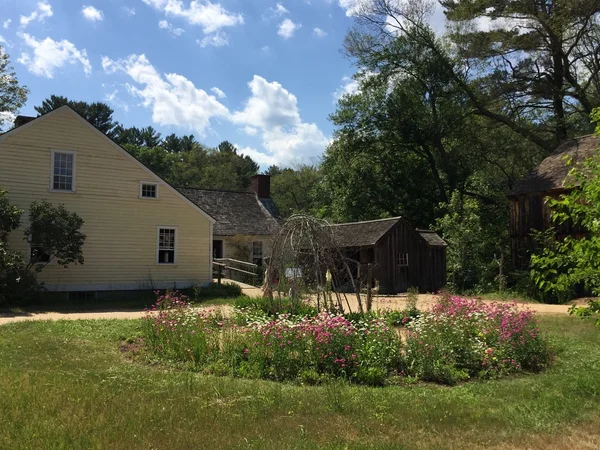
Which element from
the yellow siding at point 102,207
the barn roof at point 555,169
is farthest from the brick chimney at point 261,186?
the barn roof at point 555,169

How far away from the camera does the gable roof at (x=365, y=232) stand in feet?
91.4

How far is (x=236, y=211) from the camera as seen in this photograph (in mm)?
37594

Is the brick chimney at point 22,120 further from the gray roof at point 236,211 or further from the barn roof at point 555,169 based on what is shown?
the barn roof at point 555,169

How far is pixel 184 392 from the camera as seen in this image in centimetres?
687

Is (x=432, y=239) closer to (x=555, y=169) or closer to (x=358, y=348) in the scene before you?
(x=555, y=169)

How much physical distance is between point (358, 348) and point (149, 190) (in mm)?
18012

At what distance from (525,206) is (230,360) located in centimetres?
2471

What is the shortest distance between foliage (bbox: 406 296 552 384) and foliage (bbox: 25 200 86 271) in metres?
15.1

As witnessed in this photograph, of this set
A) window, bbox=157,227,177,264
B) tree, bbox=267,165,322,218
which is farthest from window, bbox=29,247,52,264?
tree, bbox=267,165,322,218

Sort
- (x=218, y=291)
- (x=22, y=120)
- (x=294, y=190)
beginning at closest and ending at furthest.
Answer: (x=22, y=120)
(x=218, y=291)
(x=294, y=190)

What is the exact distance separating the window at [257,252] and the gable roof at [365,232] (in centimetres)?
705

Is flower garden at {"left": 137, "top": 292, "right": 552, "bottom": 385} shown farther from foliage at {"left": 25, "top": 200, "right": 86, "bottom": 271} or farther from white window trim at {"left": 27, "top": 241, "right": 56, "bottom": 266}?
white window trim at {"left": 27, "top": 241, "right": 56, "bottom": 266}

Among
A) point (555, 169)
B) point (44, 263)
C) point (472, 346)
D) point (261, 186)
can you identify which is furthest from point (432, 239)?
point (472, 346)

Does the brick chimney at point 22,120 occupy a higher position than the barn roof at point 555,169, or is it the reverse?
the brick chimney at point 22,120
